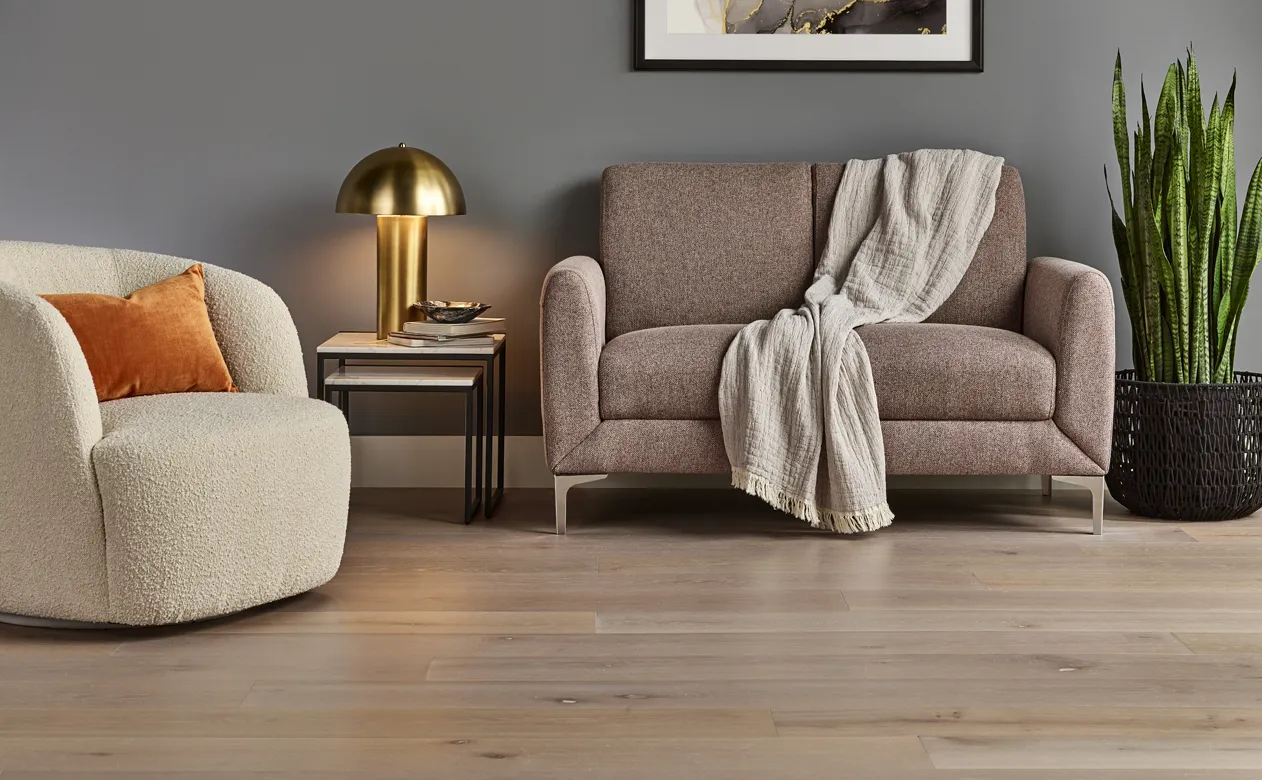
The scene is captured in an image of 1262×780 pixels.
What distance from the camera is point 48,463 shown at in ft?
6.70

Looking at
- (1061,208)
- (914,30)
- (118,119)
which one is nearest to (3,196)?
→ (118,119)

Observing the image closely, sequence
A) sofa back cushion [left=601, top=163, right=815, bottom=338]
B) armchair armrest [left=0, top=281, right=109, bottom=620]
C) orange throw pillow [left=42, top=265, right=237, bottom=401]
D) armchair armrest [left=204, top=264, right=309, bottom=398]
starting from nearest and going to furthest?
armchair armrest [left=0, top=281, right=109, bottom=620]
orange throw pillow [left=42, top=265, right=237, bottom=401]
armchair armrest [left=204, top=264, right=309, bottom=398]
sofa back cushion [left=601, top=163, right=815, bottom=338]

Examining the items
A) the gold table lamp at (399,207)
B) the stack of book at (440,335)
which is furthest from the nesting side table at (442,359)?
the gold table lamp at (399,207)

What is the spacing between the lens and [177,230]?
3.53 meters

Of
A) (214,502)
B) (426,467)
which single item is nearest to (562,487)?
(426,467)

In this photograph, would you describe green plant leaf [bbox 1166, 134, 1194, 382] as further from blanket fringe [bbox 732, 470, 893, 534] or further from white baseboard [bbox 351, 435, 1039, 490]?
white baseboard [bbox 351, 435, 1039, 490]

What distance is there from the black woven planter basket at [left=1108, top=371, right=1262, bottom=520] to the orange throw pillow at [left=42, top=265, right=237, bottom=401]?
7.40ft

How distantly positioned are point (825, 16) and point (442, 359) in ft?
4.96

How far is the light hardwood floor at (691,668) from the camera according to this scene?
1.63m

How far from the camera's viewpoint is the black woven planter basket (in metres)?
3.03

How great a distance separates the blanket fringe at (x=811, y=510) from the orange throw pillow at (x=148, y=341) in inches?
46.5

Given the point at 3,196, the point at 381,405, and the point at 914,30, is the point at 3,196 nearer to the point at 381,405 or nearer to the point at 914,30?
the point at 381,405

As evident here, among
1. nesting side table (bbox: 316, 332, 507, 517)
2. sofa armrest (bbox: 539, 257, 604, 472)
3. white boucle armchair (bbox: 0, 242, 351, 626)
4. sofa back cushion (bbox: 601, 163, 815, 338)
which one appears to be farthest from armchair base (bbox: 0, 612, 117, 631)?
sofa back cushion (bbox: 601, 163, 815, 338)

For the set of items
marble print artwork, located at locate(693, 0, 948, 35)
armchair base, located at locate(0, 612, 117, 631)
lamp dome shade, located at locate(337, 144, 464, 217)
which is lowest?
armchair base, located at locate(0, 612, 117, 631)
